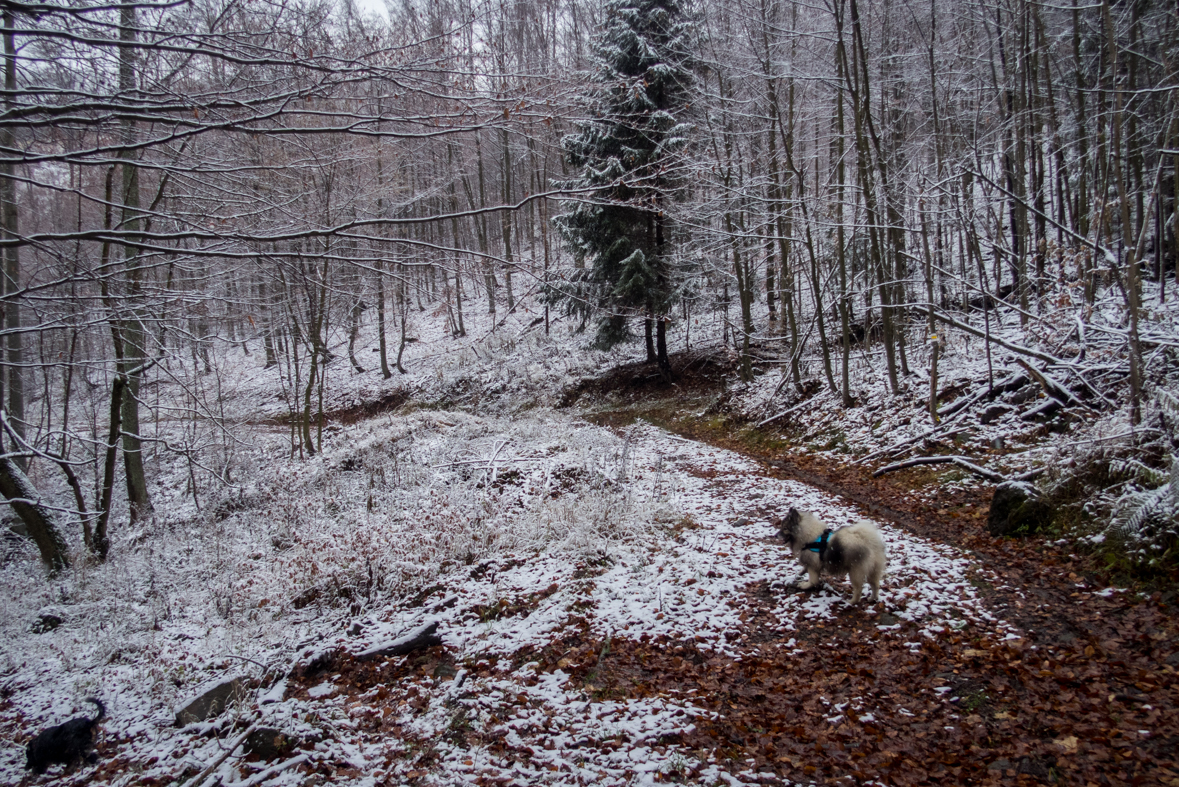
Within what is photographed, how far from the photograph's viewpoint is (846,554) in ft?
16.6

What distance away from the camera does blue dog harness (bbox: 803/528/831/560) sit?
5.22m

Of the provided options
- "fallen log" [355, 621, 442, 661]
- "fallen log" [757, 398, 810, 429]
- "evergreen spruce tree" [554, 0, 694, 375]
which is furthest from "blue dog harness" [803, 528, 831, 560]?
"evergreen spruce tree" [554, 0, 694, 375]

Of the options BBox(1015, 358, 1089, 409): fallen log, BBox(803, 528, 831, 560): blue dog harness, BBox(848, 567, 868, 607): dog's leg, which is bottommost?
BBox(848, 567, 868, 607): dog's leg

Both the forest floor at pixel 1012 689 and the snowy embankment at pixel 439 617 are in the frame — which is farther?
the snowy embankment at pixel 439 617

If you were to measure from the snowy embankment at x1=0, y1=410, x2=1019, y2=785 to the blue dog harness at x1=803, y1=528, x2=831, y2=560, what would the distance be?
0.46 meters

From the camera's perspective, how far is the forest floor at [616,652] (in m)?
3.47

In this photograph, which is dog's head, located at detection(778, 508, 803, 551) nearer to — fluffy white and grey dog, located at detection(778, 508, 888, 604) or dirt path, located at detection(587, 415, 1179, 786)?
fluffy white and grey dog, located at detection(778, 508, 888, 604)

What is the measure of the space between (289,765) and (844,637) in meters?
4.39

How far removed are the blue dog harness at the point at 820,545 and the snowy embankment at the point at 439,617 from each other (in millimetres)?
458

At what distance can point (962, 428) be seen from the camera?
8.77m

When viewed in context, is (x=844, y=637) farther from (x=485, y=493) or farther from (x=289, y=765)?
(x=485, y=493)

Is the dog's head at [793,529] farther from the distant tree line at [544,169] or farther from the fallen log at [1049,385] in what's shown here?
the fallen log at [1049,385]

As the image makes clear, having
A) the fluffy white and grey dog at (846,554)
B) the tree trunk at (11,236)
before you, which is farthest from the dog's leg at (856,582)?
the tree trunk at (11,236)

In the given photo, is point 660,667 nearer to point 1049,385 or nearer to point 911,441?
point 911,441
